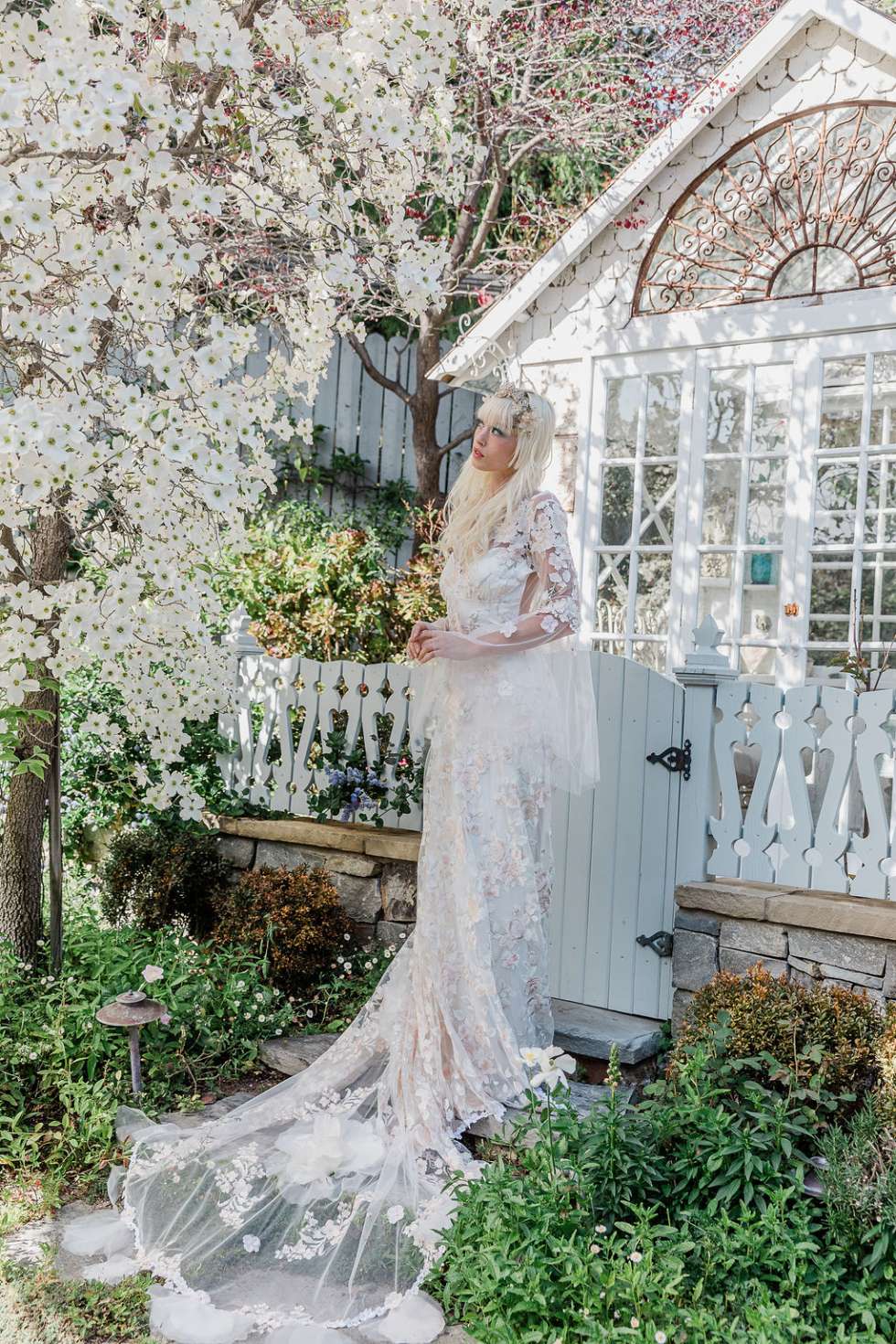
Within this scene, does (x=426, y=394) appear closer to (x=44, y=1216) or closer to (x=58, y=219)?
(x=58, y=219)

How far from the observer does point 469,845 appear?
3465 millimetres

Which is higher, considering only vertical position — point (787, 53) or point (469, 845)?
point (787, 53)

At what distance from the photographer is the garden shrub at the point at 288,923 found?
4.34 metres

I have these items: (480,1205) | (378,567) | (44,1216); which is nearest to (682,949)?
(480,1205)

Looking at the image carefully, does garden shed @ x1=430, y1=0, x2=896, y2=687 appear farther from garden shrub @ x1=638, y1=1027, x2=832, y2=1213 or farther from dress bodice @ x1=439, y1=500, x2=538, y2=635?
garden shrub @ x1=638, y1=1027, x2=832, y2=1213

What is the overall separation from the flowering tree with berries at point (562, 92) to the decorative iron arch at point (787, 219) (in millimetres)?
1687

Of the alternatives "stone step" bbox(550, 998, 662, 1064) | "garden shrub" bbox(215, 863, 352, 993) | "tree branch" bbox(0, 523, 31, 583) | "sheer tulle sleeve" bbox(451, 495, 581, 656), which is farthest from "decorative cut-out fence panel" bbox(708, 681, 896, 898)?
"tree branch" bbox(0, 523, 31, 583)

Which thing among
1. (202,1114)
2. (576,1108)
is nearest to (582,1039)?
(576,1108)

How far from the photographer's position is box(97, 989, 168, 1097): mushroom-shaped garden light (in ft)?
11.3

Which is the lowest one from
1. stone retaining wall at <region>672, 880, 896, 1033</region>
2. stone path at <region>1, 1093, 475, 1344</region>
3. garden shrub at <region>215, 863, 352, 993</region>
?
stone path at <region>1, 1093, 475, 1344</region>

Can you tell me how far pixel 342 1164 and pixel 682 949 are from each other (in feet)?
4.27

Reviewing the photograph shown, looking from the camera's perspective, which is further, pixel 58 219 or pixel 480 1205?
pixel 58 219

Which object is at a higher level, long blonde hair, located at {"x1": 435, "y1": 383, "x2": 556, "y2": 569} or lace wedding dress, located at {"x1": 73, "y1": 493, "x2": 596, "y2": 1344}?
long blonde hair, located at {"x1": 435, "y1": 383, "x2": 556, "y2": 569}

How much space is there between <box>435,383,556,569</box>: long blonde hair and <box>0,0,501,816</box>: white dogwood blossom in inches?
16.2
